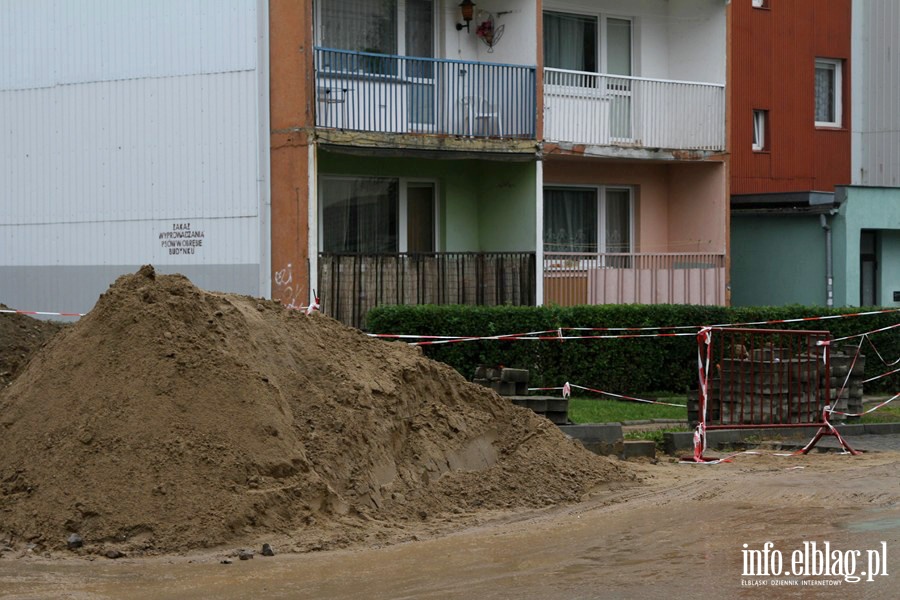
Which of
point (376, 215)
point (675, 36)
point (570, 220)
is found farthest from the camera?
point (675, 36)

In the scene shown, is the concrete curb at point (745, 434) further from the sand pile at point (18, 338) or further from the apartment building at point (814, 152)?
the apartment building at point (814, 152)

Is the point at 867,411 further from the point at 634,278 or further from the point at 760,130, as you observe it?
the point at 760,130

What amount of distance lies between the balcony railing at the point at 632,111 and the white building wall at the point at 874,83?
24.9 feet

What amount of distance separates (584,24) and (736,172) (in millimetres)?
6122

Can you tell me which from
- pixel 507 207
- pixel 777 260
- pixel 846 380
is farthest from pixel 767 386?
pixel 777 260

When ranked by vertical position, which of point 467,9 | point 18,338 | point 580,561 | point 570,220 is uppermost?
point 467,9

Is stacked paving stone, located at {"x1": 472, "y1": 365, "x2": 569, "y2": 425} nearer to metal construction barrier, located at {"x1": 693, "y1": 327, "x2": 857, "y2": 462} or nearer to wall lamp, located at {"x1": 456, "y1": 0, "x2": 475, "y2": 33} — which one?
metal construction barrier, located at {"x1": 693, "y1": 327, "x2": 857, "y2": 462}

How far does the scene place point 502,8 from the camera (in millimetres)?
22422

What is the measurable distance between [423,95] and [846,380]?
Answer: 8.29 metres

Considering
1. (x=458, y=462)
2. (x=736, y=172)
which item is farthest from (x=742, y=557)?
(x=736, y=172)

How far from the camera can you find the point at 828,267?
85.2 ft

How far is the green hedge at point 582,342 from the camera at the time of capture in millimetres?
19203

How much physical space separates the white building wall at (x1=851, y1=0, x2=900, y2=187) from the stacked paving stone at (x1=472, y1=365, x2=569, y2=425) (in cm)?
1841

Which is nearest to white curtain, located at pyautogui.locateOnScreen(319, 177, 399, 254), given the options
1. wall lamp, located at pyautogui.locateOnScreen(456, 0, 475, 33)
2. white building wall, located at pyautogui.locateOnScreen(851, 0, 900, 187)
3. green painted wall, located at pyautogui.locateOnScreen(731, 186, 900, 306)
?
wall lamp, located at pyautogui.locateOnScreen(456, 0, 475, 33)
